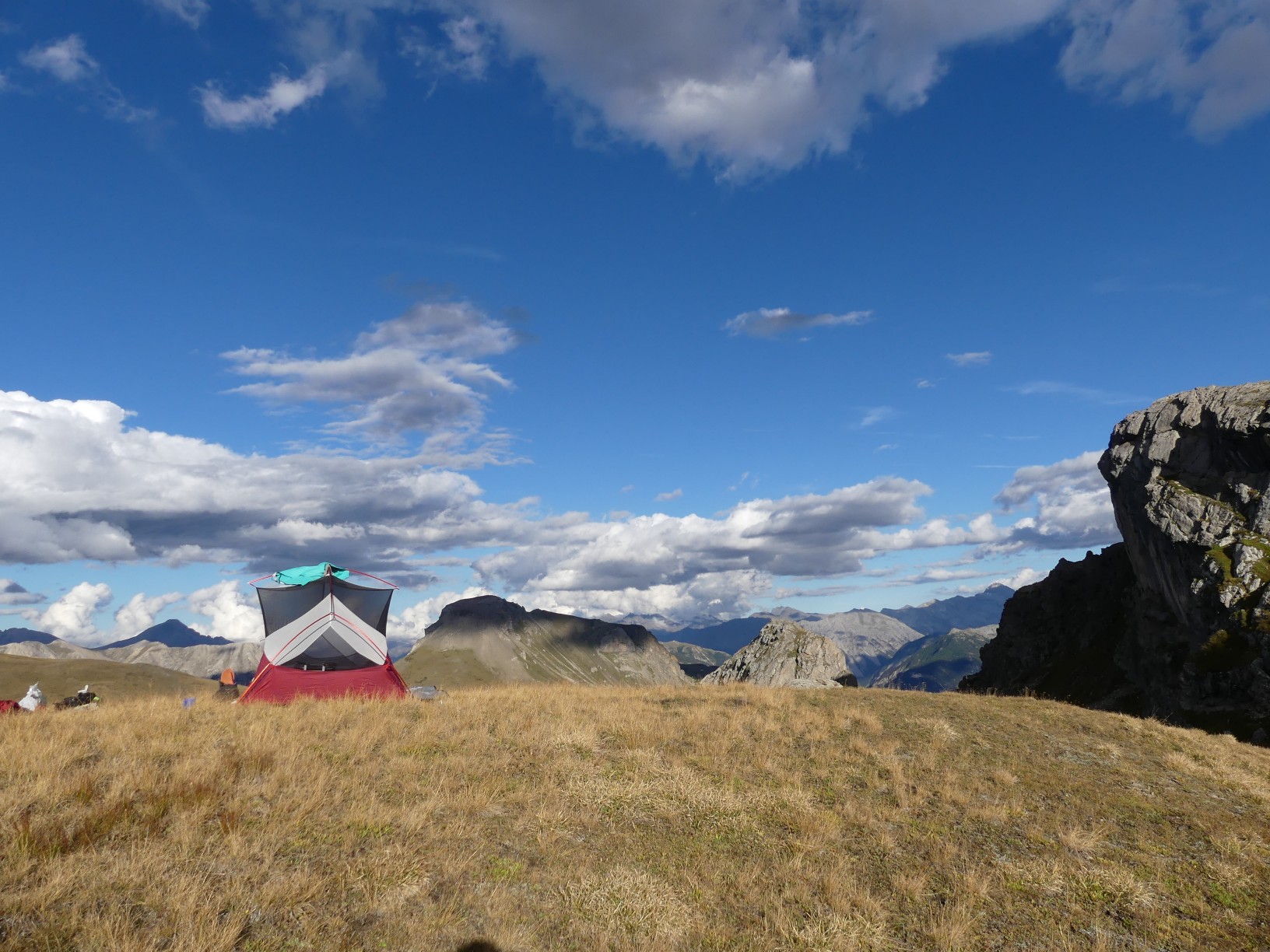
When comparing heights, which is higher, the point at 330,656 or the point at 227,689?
the point at 330,656

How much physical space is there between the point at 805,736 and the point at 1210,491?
49536 millimetres

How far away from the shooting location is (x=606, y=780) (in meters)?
12.2

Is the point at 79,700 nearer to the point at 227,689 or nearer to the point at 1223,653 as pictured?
the point at 227,689

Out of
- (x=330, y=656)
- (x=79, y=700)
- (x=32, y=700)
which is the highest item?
(x=330, y=656)

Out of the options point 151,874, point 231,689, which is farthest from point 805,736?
point 231,689

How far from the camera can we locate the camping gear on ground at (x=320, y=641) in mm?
19844

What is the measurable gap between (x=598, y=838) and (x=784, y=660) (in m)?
59.5

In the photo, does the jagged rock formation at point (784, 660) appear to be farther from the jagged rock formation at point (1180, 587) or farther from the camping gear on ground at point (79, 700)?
the camping gear on ground at point (79, 700)

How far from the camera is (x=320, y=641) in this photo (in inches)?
812

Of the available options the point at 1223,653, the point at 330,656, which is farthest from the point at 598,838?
the point at 1223,653

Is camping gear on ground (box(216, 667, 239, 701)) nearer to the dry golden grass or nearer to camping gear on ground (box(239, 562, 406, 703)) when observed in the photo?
camping gear on ground (box(239, 562, 406, 703))

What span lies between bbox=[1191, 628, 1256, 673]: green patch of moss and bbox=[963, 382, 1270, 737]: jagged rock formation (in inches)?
3.7

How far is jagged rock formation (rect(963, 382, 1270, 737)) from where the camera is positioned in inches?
1390

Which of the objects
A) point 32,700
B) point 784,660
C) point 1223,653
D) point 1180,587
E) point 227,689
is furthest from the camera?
point 784,660
